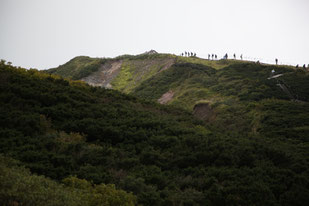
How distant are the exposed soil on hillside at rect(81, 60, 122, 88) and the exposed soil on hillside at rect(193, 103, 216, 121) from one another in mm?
25802

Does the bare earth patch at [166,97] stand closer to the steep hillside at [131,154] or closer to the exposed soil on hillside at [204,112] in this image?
the exposed soil on hillside at [204,112]

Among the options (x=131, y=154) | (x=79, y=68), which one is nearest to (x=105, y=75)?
(x=79, y=68)

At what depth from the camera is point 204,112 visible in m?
31.5

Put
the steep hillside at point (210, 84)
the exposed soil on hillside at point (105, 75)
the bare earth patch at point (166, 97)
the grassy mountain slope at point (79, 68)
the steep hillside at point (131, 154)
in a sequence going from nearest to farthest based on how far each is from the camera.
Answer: the steep hillside at point (131, 154) → the steep hillside at point (210, 84) → the bare earth patch at point (166, 97) → the exposed soil on hillside at point (105, 75) → the grassy mountain slope at point (79, 68)

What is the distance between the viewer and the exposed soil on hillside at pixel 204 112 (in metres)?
29.2

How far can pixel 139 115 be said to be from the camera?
19.0 metres

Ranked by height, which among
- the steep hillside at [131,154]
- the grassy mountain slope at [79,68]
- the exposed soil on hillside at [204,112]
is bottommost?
the exposed soil on hillside at [204,112]

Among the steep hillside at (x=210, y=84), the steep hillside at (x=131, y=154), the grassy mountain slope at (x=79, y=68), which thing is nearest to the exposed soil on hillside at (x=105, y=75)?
the steep hillside at (x=210, y=84)

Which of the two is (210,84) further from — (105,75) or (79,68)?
(79,68)

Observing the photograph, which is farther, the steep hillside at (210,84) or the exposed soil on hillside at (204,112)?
the exposed soil on hillside at (204,112)

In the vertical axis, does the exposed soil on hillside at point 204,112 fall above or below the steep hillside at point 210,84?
below

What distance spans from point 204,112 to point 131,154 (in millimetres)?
19540

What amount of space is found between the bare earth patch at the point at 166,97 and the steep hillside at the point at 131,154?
2021 centimetres

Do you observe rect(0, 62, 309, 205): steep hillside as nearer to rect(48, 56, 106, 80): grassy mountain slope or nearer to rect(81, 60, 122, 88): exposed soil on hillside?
rect(81, 60, 122, 88): exposed soil on hillside
